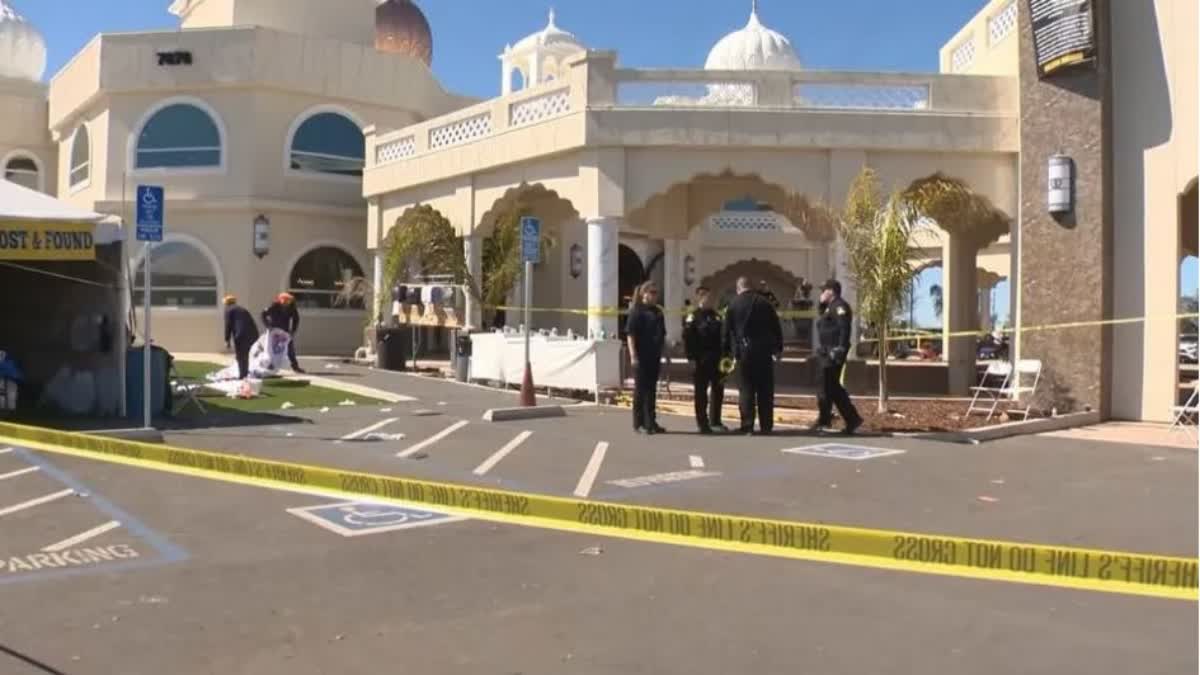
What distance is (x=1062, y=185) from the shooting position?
13.4 meters

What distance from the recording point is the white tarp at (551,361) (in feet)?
50.8

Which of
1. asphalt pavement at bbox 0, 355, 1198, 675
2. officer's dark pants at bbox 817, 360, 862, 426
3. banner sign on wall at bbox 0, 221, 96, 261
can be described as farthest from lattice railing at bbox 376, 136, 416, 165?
asphalt pavement at bbox 0, 355, 1198, 675

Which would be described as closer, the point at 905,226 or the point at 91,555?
the point at 91,555

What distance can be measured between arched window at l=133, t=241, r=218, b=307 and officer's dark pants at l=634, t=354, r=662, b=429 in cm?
1920

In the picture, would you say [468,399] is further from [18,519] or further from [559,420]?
[18,519]

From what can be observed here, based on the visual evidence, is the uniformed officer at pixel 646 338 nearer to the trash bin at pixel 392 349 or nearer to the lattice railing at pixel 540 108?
the lattice railing at pixel 540 108

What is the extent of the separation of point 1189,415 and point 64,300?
13.9m

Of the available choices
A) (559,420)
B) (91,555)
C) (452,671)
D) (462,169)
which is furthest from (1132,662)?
(462,169)

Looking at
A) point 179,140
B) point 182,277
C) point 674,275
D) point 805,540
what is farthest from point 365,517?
point 179,140

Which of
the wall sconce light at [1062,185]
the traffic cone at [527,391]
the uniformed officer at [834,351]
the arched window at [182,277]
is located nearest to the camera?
the uniformed officer at [834,351]

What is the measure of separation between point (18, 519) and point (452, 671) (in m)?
4.38

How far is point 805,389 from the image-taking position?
17.5 m

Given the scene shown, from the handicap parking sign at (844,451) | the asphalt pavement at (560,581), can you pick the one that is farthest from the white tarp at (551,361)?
the asphalt pavement at (560,581)

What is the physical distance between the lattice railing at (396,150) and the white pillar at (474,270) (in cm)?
345
